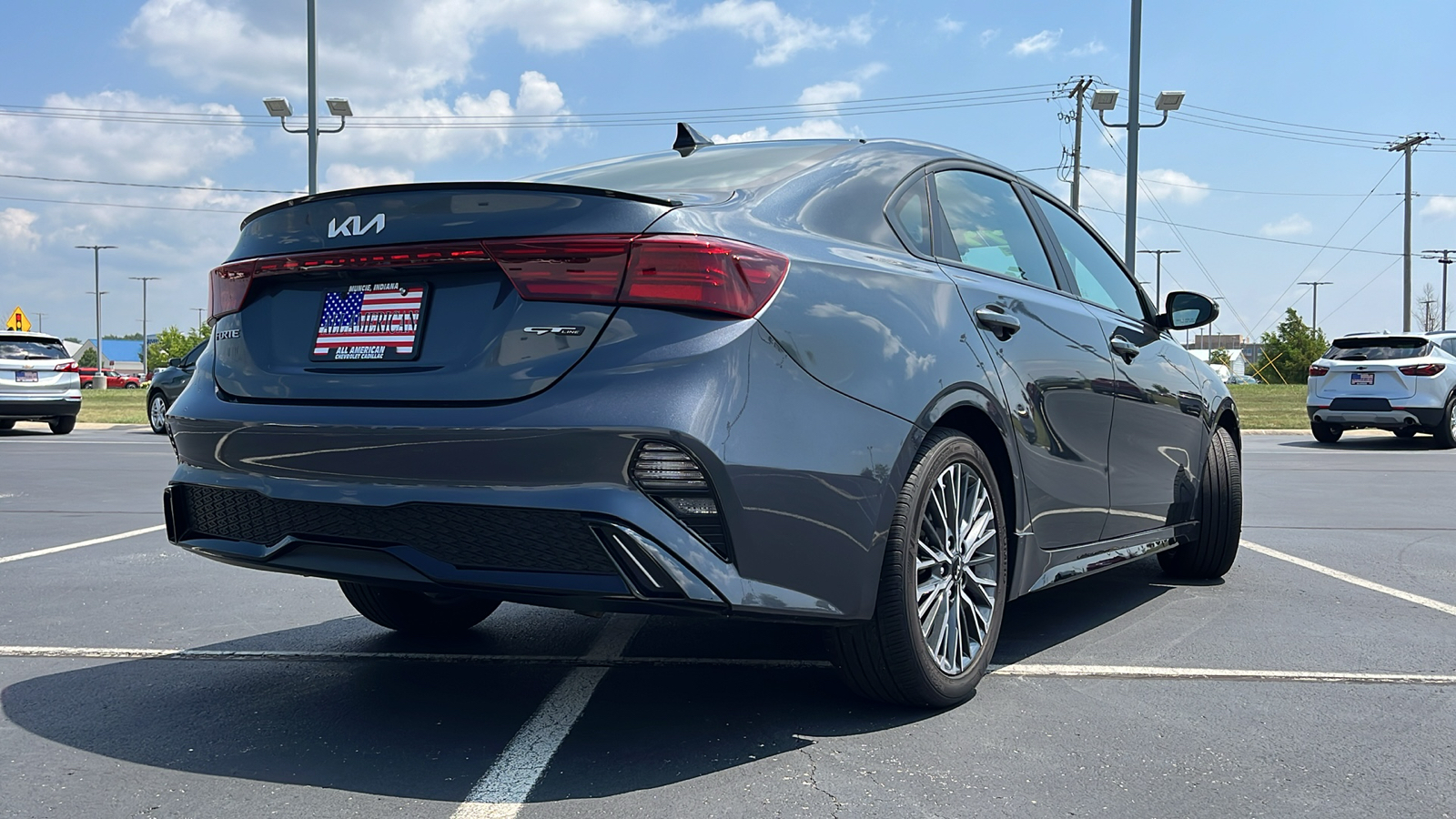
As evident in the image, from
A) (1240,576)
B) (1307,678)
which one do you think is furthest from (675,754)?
(1240,576)

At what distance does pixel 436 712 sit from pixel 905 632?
131 centimetres

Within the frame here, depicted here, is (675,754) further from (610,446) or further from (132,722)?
(132,722)

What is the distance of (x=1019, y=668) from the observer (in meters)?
4.03

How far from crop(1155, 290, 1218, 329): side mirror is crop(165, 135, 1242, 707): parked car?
185 cm

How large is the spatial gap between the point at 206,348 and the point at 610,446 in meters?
1.53

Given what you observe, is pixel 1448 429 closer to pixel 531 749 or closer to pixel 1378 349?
pixel 1378 349

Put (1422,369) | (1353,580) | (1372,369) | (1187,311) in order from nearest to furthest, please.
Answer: (1187,311) < (1353,580) < (1422,369) < (1372,369)

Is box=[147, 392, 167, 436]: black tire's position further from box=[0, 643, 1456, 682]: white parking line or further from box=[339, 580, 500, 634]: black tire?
box=[339, 580, 500, 634]: black tire

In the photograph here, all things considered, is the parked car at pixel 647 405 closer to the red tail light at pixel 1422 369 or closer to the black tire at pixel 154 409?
the red tail light at pixel 1422 369

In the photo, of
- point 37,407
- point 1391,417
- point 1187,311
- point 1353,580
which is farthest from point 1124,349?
point 37,407

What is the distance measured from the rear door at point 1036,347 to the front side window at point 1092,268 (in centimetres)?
29

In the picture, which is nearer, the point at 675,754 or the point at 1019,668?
the point at 675,754

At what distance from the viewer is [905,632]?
324 centimetres

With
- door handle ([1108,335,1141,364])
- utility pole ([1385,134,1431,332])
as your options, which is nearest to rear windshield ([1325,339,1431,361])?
door handle ([1108,335,1141,364])
